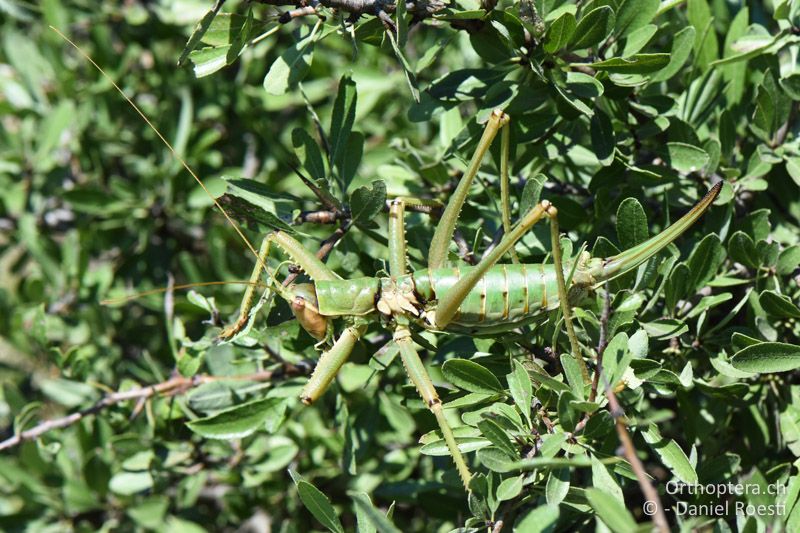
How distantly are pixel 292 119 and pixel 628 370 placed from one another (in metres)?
2.58

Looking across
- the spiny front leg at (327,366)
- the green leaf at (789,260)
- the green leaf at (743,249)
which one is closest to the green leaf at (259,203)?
the spiny front leg at (327,366)

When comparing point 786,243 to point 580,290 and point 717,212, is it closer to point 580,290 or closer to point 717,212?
point 717,212

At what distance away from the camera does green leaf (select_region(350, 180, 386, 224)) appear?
1975 millimetres

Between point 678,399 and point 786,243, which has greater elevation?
point 786,243

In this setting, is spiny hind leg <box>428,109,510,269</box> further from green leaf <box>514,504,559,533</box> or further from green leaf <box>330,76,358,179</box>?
green leaf <box>514,504,559,533</box>

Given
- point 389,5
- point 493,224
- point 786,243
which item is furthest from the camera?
point 493,224

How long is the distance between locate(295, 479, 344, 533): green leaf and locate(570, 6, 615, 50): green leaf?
1312 millimetres

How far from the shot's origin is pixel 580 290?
1.96 m

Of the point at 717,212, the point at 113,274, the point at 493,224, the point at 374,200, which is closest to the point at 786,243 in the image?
the point at 717,212

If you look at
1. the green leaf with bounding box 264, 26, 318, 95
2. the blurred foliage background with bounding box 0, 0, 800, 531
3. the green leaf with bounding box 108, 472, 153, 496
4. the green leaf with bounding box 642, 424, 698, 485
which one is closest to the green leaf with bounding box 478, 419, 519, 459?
the blurred foliage background with bounding box 0, 0, 800, 531

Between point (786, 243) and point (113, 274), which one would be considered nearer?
point (786, 243)

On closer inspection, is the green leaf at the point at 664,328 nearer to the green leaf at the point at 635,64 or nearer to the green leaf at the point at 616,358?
the green leaf at the point at 616,358

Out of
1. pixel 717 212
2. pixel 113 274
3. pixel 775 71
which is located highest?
pixel 775 71

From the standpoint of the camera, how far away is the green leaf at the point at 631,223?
1877 mm
